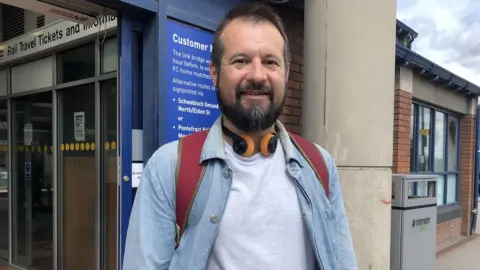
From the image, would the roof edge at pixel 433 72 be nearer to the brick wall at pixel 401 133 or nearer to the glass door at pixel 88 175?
the brick wall at pixel 401 133

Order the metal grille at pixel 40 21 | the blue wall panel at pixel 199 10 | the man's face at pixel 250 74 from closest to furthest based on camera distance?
the man's face at pixel 250 74
the blue wall panel at pixel 199 10
the metal grille at pixel 40 21

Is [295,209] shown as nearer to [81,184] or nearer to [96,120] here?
[96,120]

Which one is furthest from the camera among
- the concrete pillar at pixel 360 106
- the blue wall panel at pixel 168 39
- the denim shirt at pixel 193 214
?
the concrete pillar at pixel 360 106

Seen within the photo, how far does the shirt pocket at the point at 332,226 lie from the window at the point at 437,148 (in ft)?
21.7

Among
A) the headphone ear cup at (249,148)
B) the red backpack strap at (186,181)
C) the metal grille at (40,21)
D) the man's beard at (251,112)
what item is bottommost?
the red backpack strap at (186,181)

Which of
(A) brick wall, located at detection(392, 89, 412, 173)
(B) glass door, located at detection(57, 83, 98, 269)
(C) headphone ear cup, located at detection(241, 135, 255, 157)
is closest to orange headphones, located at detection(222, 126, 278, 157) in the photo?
(C) headphone ear cup, located at detection(241, 135, 255, 157)

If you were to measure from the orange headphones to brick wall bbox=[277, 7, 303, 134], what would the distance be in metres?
2.79

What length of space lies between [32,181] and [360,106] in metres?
4.33

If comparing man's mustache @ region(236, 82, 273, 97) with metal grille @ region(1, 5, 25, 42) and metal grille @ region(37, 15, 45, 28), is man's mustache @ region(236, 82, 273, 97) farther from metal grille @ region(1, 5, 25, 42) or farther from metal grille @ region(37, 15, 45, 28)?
metal grille @ region(1, 5, 25, 42)

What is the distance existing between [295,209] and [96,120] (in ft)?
11.5

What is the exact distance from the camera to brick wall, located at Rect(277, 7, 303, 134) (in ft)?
14.1

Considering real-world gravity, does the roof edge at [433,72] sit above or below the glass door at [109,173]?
above

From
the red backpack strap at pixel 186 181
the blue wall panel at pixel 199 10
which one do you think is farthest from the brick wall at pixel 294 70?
the red backpack strap at pixel 186 181

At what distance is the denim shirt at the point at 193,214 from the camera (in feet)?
4.30
